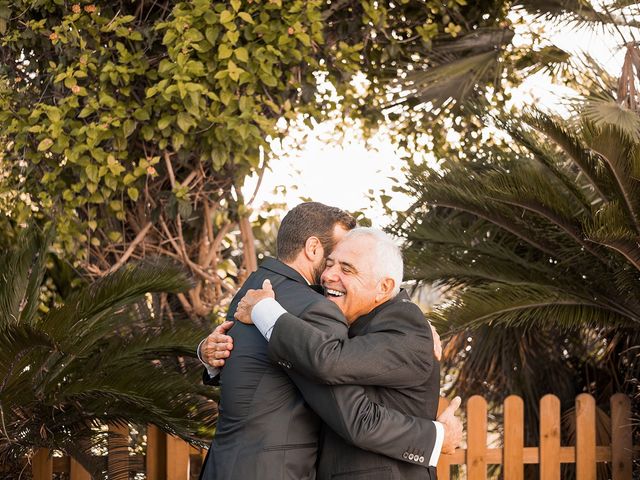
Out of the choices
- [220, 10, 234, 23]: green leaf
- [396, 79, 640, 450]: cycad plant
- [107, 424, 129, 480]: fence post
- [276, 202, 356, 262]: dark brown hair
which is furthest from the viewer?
[220, 10, 234, 23]: green leaf

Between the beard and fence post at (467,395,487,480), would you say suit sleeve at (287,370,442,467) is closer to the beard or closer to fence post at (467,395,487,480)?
the beard

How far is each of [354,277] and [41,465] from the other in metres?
2.48

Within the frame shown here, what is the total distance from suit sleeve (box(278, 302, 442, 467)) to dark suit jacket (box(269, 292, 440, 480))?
0.07 feet

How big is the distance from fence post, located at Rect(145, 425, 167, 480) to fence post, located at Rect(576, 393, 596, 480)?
2.38 m

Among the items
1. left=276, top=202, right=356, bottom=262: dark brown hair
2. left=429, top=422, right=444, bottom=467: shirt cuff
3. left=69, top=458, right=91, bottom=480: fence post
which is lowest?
left=69, top=458, right=91, bottom=480: fence post

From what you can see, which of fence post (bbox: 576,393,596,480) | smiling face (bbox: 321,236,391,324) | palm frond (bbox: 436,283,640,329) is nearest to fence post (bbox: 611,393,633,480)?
fence post (bbox: 576,393,596,480)

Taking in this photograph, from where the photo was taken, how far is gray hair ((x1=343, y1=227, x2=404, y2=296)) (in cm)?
312

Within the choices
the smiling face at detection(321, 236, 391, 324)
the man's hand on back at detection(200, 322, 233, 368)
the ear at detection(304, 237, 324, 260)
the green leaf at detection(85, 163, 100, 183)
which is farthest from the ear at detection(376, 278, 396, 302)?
the green leaf at detection(85, 163, 100, 183)

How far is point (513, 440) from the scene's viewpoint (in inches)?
210

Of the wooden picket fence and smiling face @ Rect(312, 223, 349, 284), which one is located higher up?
smiling face @ Rect(312, 223, 349, 284)

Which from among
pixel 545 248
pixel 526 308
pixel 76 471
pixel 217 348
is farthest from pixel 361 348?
pixel 545 248

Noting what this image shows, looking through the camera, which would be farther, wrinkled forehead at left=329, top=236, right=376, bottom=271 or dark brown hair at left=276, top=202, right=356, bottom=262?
dark brown hair at left=276, top=202, right=356, bottom=262

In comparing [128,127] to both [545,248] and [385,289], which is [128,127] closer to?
[545,248]

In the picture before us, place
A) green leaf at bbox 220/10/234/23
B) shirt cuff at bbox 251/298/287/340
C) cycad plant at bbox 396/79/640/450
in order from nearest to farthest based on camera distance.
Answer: shirt cuff at bbox 251/298/287/340 < cycad plant at bbox 396/79/640/450 < green leaf at bbox 220/10/234/23
